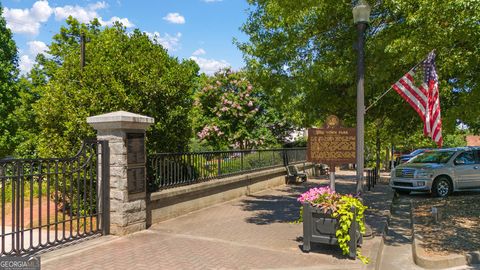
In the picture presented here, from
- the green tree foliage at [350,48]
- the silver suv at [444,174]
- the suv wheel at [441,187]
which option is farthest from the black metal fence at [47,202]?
the suv wheel at [441,187]

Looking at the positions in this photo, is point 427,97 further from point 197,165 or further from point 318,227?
point 197,165

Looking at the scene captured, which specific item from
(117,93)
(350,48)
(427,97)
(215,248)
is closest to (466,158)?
(427,97)

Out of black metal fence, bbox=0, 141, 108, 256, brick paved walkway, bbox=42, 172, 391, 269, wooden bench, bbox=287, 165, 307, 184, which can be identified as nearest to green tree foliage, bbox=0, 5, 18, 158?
wooden bench, bbox=287, 165, 307, 184

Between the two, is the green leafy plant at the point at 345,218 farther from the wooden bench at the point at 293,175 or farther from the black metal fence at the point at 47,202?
the wooden bench at the point at 293,175

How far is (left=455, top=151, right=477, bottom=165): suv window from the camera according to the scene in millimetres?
14768

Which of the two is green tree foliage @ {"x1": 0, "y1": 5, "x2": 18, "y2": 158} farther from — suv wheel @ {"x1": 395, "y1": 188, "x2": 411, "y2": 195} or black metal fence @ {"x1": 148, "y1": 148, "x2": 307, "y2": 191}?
suv wheel @ {"x1": 395, "y1": 188, "x2": 411, "y2": 195}

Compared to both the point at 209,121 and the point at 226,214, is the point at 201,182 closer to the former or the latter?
the point at 226,214

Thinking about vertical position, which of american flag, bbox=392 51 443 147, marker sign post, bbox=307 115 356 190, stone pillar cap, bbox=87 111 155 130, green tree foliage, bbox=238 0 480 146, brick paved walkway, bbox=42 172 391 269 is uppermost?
green tree foliage, bbox=238 0 480 146

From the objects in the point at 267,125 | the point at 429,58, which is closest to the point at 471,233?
the point at 429,58

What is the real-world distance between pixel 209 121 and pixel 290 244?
49.7 ft

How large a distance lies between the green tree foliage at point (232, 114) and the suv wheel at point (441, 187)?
9.45 meters

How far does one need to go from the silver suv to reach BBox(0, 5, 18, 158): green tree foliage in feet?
87.5

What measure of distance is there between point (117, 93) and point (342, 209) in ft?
17.4

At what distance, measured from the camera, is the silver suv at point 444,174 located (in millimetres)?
14328
